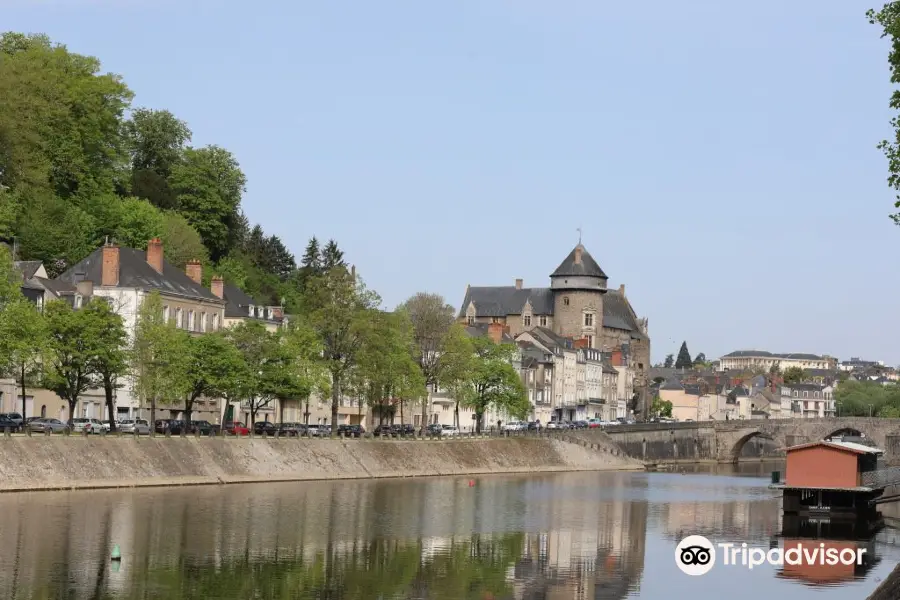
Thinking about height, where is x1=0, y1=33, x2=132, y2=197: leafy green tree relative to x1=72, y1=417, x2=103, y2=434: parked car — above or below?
above

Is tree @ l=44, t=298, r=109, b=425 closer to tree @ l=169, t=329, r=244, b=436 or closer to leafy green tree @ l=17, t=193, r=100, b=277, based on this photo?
tree @ l=169, t=329, r=244, b=436

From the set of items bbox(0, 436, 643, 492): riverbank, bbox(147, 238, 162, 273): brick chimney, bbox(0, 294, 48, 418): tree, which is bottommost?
bbox(0, 436, 643, 492): riverbank

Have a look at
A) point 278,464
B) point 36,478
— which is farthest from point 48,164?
point 36,478

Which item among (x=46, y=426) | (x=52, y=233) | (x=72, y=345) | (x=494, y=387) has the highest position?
(x=52, y=233)

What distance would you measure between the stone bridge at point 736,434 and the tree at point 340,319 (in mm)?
51950

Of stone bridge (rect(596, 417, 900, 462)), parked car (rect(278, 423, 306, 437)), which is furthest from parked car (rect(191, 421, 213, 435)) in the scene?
stone bridge (rect(596, 417, 900, 462))

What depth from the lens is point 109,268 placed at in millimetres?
96562

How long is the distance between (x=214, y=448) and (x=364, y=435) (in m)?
21.1

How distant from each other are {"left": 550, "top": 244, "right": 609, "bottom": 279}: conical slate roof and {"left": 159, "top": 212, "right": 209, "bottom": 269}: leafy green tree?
6190 cm

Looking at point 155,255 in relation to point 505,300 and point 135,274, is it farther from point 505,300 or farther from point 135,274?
point 505,300

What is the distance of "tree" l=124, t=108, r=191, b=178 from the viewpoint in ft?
473

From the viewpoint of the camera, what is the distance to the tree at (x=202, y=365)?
Result: 8638 cm

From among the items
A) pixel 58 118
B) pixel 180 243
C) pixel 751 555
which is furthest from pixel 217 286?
pixel 751 555

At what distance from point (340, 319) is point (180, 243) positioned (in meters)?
28.5
